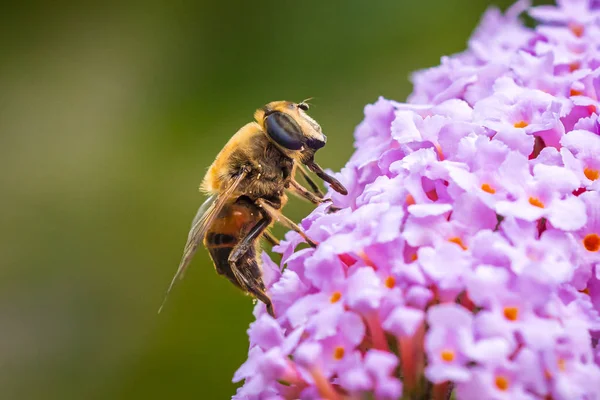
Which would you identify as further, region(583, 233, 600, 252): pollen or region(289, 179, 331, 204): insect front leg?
region(289, 179, 331, 204): insect front leg

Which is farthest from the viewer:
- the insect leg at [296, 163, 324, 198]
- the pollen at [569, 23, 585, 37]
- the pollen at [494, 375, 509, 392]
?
the pollen at [569, 23, 585, 37]

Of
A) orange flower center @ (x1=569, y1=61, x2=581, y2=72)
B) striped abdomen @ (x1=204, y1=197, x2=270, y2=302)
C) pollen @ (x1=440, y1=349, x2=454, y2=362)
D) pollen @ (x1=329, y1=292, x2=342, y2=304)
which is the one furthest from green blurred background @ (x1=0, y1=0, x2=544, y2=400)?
pollen @ (x1=440, y1=349, x2=454, y2=362)

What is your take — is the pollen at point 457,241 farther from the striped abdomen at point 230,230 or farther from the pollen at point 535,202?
the striped abdomen at point 230,230

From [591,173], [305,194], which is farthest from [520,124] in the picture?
[305,194]

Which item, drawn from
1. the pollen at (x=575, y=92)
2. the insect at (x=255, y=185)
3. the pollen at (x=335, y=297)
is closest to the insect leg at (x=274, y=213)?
the insect at (x=255, y=185)

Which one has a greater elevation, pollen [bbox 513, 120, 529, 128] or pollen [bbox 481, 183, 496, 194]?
pollen [bbox 513, 120, 529, 128]

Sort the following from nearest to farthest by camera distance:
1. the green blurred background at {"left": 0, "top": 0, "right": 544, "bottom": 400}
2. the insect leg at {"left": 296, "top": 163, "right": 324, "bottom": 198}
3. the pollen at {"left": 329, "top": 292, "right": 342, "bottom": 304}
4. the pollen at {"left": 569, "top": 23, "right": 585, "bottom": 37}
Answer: the pollen at {"left": 329, "top": 292, "right": 342, "bottom": 304} → the insect leg at {"left": 296, "top": 163, "right": 324, "bottom": 198} → the pollen at {"left": 569, "top": 23, "right": 585, "bottom": 37} → the green blurred background at {"left": 0, "top": 0, "right": 544, "bottom": 400}

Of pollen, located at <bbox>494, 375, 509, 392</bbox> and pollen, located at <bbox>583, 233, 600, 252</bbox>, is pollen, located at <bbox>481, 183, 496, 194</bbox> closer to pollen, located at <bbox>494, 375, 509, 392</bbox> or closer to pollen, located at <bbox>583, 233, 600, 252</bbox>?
pollen, located at <bbox>583, 233, 600, 252</bbox>

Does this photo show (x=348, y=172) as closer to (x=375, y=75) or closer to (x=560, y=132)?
(x=560, y=132)
